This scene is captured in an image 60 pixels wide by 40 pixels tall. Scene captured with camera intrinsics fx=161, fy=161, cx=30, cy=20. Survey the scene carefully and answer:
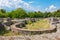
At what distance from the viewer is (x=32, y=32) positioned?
10.9 metres

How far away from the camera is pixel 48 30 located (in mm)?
11242

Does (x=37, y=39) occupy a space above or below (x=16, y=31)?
above

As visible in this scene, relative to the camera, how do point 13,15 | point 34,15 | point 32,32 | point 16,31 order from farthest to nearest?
1. point 34,15
2. point 13,15
3. point 16,31
4. point 32,32

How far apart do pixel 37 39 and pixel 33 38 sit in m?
0.14

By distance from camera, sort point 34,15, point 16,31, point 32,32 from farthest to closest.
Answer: point 34,15 → point 16,31 → point 32,32

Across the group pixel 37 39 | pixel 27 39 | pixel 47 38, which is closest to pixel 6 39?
pixel 27 39

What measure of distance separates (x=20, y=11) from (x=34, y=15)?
28.6 feet

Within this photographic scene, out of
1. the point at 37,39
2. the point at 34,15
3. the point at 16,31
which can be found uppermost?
the point at 37,39

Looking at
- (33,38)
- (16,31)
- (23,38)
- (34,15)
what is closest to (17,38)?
(23,38)

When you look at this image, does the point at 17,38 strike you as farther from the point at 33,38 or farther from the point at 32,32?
the point at 32,32

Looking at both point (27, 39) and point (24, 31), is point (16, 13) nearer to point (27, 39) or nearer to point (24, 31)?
point (24, 31)

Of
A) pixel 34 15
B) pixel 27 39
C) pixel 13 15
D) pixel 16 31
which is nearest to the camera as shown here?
pixel 27 39

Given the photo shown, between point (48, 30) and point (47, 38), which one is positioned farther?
point (48, 30)

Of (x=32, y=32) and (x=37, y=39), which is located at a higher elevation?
(x=37, y=39)
